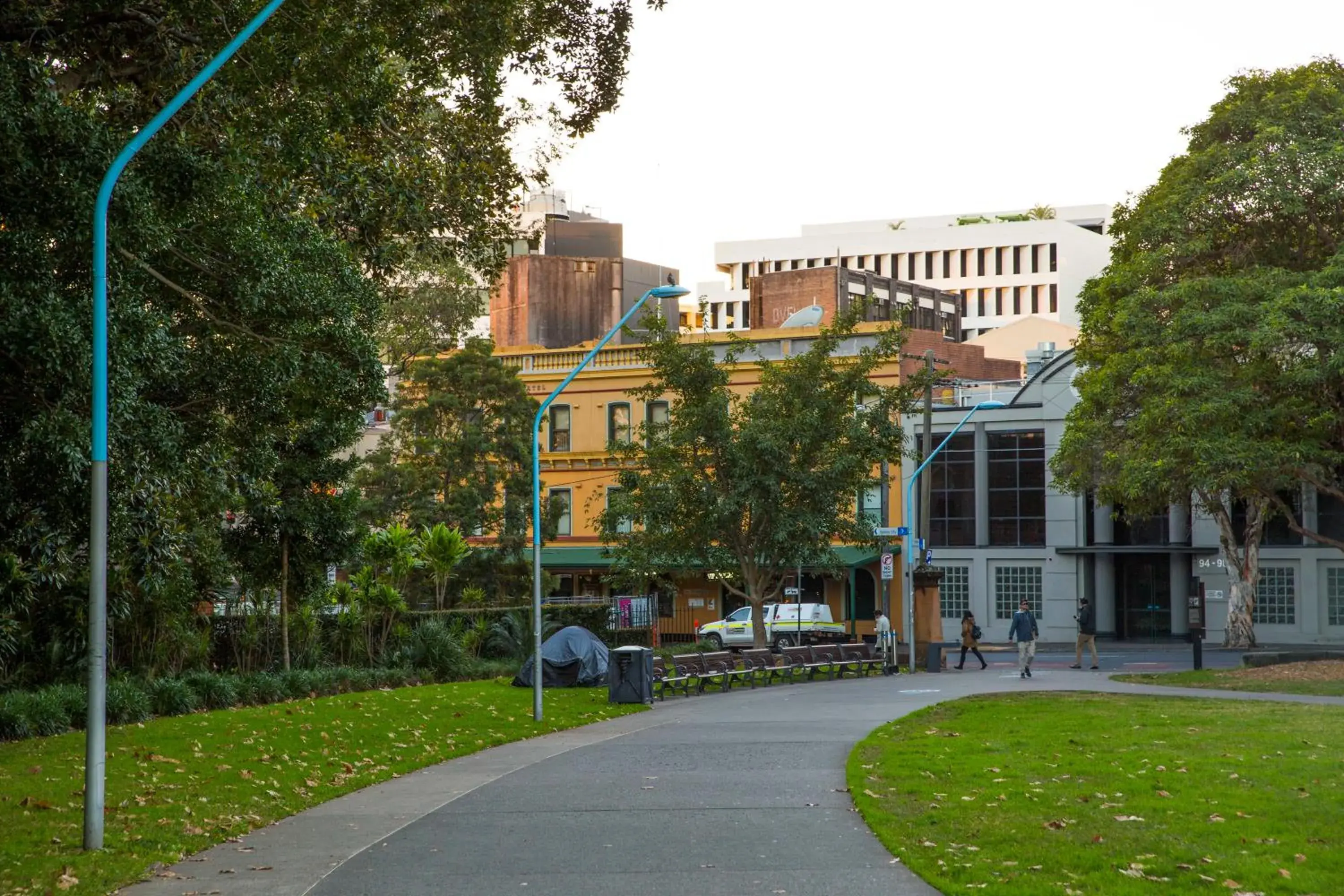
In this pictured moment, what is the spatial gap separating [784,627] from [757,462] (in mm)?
15795

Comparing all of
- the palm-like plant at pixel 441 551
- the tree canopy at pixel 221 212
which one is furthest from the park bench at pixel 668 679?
the tree canopy at pixel 221 212

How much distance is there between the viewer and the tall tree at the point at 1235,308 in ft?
100

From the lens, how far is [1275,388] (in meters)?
31.9

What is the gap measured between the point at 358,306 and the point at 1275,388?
2101cm

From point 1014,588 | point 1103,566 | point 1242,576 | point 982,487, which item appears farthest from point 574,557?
point 1242,576

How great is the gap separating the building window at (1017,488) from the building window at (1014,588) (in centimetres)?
92

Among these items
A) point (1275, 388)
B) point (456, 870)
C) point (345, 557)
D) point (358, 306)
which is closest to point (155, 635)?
point (345, 557)

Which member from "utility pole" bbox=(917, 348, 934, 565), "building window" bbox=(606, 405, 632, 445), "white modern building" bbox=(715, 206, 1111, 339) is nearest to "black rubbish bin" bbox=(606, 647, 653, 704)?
"utility pole" bbox=(917, 348, 934, 565)

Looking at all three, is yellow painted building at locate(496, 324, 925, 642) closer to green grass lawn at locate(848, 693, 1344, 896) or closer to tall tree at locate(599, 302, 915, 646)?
tall tree at locate(599, 302, 915, 646)

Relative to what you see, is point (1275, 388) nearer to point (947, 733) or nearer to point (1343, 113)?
point (1343, 113)

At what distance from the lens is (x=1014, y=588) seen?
55312 millimetres

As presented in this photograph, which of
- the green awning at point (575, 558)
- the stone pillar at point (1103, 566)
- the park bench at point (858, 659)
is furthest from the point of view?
the green awning at point (575, 558)

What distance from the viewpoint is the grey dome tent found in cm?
2980

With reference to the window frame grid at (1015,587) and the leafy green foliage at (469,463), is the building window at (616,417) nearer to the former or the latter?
the leafy green foliage at (469,463)
